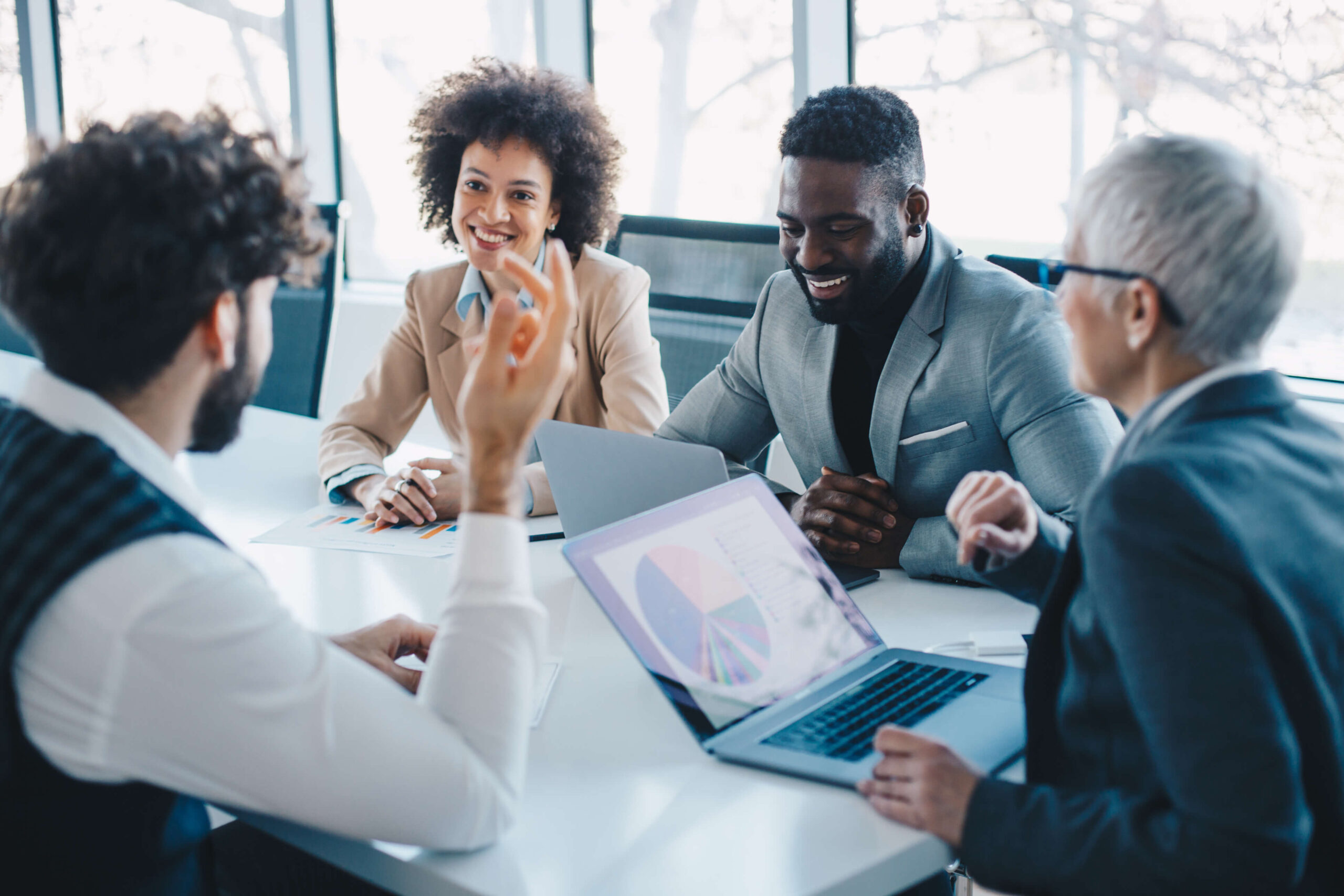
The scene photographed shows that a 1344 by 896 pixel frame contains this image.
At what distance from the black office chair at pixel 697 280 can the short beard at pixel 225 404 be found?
1.30 m

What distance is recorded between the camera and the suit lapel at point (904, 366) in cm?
166

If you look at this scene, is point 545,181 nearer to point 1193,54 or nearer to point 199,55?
point 1193,54

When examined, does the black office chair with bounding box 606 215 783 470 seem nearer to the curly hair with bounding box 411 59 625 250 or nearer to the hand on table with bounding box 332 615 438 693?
the curly hair with bounding box 411 59 625 250

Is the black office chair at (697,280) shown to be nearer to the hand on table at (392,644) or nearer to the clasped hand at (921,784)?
the hand on table at (392,644)

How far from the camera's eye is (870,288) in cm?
171

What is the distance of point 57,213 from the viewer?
823 millimetres

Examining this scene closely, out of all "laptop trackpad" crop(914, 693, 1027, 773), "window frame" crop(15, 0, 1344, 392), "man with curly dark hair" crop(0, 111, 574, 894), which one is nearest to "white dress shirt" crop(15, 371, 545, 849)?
"man with curly dark hair" crop(0, 111, 574, 894)

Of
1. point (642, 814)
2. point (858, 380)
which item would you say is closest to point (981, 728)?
point (642, 814)

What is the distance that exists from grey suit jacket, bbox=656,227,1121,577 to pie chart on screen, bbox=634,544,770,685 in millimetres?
437

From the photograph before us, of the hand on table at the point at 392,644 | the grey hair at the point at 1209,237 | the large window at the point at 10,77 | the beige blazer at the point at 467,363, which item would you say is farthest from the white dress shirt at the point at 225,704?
the large window at the point at 10,77

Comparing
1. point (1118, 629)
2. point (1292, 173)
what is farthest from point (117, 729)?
point (1292, 173)

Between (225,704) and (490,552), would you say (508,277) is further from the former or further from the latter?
(225,704)

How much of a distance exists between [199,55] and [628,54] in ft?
7.32

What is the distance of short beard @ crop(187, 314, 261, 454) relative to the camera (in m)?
0.92
